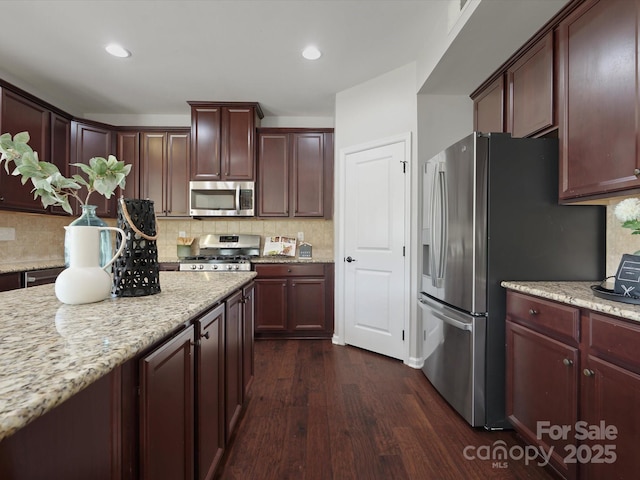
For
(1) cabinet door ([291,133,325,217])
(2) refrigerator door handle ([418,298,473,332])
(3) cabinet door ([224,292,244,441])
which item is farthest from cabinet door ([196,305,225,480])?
(1) cabinet door ([291,133,325,217])

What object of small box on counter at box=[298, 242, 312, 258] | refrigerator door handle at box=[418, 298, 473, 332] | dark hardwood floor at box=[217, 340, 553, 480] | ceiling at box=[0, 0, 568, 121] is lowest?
dark hardwood floor at box=[217, 340, 553, 480]

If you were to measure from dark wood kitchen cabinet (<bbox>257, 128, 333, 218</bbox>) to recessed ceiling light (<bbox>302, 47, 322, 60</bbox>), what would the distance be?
1076mm

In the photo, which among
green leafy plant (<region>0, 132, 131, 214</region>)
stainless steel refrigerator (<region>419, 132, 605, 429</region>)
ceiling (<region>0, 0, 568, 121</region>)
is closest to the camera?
green leafy plant (<region>0, 132, 131, 214</region>)

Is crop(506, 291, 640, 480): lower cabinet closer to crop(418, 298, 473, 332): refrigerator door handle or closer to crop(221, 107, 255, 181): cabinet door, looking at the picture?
crop(418, 298, 473, 332): refrigerator door handle

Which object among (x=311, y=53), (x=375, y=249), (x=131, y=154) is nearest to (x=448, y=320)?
(x=375, y=249)

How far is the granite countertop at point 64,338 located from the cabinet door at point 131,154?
2768 millimetres

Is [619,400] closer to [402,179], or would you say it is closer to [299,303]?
[402,179]

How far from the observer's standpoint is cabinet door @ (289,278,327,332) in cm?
345

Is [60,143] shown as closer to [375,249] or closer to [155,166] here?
[155,166]

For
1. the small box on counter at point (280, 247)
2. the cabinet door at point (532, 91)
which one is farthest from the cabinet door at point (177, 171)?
the cabinet door at point (532, 91)

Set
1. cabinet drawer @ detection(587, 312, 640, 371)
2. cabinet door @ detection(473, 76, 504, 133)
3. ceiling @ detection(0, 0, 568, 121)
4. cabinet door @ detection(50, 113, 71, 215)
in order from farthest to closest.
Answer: cabinet door @ detection(50, 113, 71, 215) < cabinet door @ detection(473, 76, 504, 133) < ceiling @ detection(0, 0, 568, 121) < cabinet drawer @ detection(587, 312, 640, 371)

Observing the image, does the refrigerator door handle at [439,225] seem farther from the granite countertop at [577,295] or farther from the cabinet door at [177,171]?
the cabinet door at [177,171]

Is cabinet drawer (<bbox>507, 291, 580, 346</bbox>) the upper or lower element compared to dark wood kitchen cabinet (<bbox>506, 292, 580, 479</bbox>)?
upper

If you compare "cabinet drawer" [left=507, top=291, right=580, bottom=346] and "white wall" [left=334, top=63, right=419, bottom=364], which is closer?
"cabinet drawer" [left=507, top=291, right=580, bottom=346]
